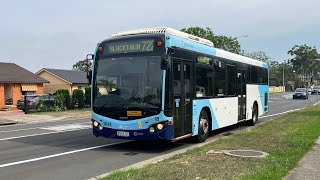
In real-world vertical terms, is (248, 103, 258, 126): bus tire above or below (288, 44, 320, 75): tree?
below

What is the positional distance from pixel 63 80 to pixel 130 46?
173ft

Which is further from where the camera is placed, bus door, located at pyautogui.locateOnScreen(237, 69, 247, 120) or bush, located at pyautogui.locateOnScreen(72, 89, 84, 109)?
bush, located at pyautogui.locateOnScreen(72, 89, 84, 109)

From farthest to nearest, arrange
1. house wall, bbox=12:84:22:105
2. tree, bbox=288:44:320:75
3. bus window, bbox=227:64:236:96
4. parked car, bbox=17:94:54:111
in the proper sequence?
tree, bbox=288:44:320:75 → house wall, bbox=12:84:22:105 → parked car, bbox=17:94:54:111 → bus window, bbox=227:64:236:96

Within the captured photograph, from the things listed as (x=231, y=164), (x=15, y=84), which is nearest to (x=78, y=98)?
(x=15, y=84)

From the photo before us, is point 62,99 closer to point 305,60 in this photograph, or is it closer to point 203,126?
point 203,126

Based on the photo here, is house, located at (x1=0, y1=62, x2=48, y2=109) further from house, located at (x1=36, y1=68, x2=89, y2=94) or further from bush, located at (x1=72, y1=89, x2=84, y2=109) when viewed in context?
house, located at (x1=36, y1=68, x2=89, y2=94)

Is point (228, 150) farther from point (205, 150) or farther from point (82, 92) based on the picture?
point (82, 92)

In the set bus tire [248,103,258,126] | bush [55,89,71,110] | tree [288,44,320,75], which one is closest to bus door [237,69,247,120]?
bus tire [248,103,258,126]

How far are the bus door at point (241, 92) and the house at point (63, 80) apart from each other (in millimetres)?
45042

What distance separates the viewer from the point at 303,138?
12539 millimetres

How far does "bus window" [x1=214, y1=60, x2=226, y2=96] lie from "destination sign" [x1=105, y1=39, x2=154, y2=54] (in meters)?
3.85

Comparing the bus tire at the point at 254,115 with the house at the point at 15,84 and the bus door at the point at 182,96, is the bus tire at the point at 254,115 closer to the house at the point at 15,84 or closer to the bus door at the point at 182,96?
the bus door at the point at 182,96

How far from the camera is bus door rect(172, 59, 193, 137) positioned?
11.6 metres

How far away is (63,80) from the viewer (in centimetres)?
6269
